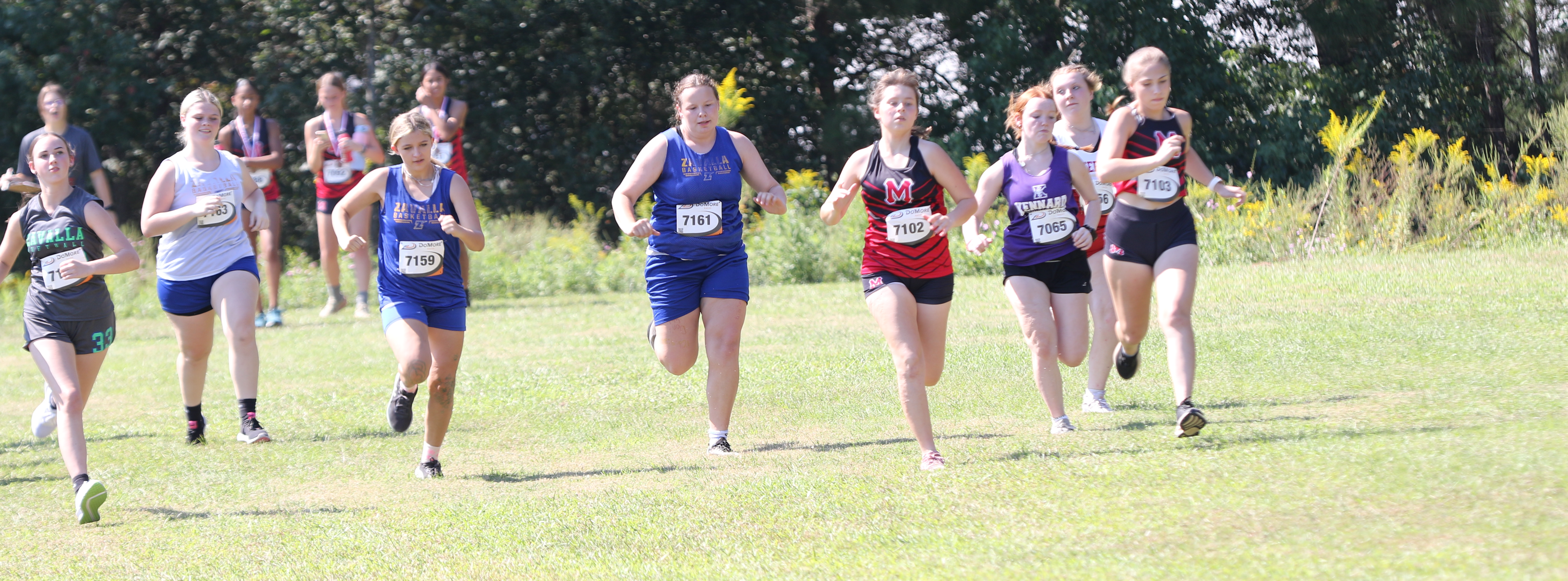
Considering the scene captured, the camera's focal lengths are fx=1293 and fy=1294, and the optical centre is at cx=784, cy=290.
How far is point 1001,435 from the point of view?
6.27 m

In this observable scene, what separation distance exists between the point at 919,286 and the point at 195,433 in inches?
172

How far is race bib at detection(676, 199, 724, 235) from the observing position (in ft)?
19.9

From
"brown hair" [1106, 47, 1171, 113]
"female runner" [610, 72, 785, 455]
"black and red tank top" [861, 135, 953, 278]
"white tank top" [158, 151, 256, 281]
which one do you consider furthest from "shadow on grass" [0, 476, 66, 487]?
"brown hair" [1106, 47, 1171, 113]

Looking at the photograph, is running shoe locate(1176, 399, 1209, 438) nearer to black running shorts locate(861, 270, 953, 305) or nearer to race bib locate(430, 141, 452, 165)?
black running shorts locate(861, 270, 953, 305)

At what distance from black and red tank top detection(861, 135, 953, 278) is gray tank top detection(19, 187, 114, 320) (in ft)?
11.6

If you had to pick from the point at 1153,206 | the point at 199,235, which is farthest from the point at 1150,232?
the point at 199,235

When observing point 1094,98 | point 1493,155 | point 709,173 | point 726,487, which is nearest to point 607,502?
point 726,487

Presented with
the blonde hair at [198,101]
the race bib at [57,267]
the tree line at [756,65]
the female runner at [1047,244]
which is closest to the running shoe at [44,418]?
the race bib at [57,267]

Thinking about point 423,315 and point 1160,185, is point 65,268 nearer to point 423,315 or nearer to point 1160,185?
point 423,315

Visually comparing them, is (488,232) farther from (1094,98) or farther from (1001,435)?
A: (1001,435)

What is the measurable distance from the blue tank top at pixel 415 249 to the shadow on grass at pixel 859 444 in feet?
5.56

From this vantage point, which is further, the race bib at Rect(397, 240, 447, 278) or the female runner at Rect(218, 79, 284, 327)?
the female runner at Rect(218, 79, 284, 327)

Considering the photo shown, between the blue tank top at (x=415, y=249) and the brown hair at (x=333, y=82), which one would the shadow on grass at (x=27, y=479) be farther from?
the brown hair at (x=333, y=82)

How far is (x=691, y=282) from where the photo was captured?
6.23 metres
